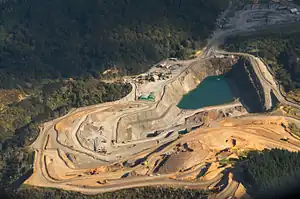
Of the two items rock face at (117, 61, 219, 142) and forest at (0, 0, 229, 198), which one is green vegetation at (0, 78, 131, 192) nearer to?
forest at (0, 0, 229, 198)

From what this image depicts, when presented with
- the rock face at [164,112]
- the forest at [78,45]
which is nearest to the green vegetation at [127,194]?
the forest at [78,45]

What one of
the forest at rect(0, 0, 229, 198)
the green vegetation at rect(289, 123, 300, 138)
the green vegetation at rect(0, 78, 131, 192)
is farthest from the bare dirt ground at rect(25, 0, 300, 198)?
the forest at rect(0, 0, 229, 198)

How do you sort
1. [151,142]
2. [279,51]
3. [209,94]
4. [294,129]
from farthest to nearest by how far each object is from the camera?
1. [279,51]
2. [209,94]
3. [151,142]
4. [294,129]

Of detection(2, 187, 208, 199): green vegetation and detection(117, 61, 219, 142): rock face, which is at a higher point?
detection(117, 61, 219, 142): rock face

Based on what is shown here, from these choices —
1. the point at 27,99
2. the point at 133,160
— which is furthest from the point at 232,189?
the point at 27,99

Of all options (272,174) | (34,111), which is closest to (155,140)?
(34,111)

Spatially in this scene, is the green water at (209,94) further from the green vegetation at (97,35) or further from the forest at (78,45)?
the green vegetation at (97,35)

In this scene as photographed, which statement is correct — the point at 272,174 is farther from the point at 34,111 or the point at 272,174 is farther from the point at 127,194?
the point at 34,111
